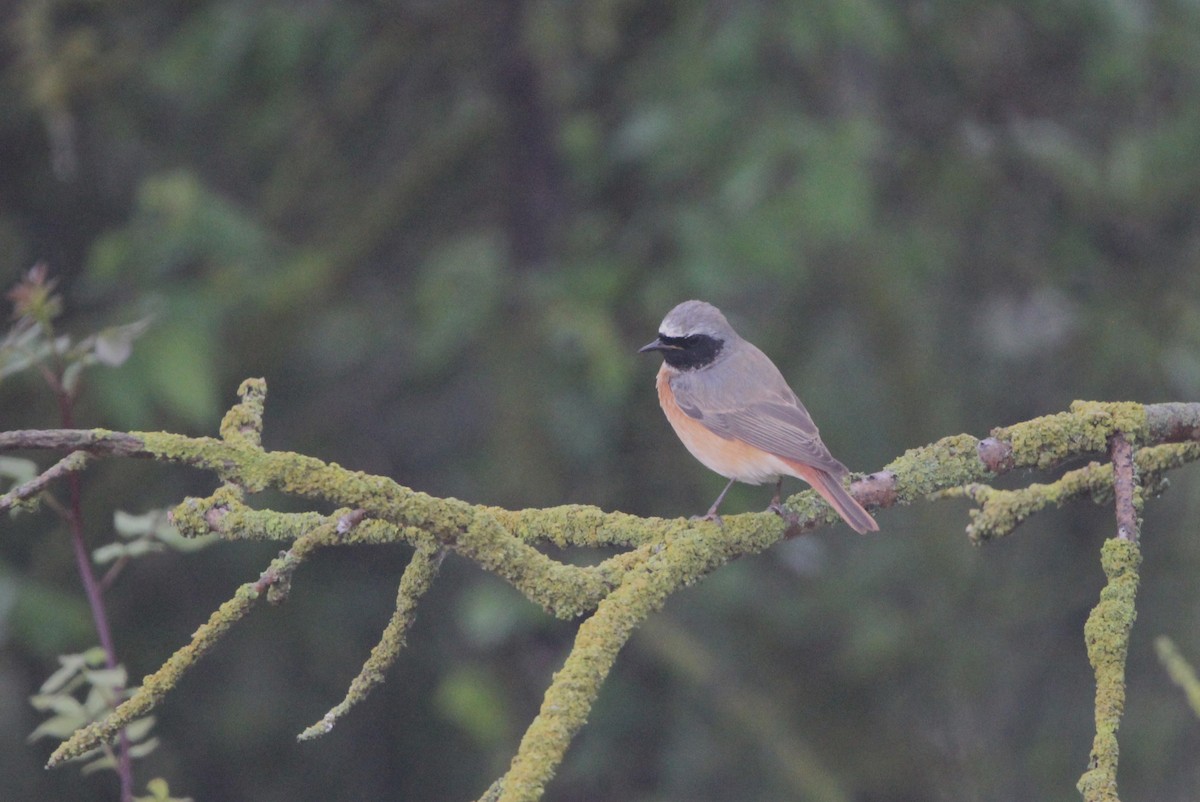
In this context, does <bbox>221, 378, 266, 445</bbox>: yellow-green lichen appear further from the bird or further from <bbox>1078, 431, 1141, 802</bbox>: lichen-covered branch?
the bird

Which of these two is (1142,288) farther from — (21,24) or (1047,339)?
(21,24)

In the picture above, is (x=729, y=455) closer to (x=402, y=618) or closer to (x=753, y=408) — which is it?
(x=753, y=408)

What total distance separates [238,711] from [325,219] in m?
2.86

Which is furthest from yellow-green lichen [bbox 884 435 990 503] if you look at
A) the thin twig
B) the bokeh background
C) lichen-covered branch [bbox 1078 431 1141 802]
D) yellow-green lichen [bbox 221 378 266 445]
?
the bokeh background

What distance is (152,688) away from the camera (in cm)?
215

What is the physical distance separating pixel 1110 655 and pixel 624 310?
4.25 m

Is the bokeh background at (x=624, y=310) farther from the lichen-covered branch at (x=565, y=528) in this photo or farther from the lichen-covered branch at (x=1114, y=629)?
the lichen-covered branch at (x=1114, y=629)

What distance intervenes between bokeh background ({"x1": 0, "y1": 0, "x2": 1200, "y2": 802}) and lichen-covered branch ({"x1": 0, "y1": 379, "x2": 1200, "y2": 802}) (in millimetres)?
2518

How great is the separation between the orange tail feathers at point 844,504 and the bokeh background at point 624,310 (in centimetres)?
193

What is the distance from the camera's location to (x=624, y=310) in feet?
20.6

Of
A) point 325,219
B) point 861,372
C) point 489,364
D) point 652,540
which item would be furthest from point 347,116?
point 652,540

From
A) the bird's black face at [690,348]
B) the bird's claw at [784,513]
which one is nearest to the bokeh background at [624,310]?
the bird's black face at [690,348]

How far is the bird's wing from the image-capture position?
4.64 meters

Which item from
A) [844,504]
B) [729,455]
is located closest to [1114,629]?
[844,504]
